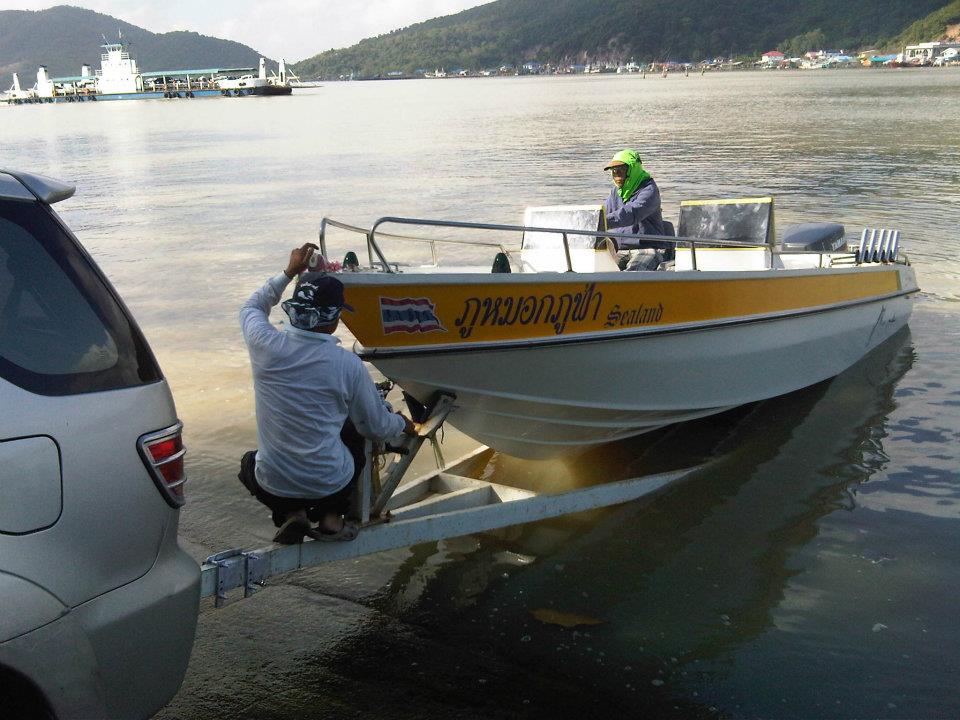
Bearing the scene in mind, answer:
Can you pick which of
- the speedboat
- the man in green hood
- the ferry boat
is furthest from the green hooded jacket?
the ferry boat

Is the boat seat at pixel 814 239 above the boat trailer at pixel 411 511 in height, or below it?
above

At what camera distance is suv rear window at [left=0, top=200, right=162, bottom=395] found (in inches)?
101

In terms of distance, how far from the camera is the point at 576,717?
3756 millimetres

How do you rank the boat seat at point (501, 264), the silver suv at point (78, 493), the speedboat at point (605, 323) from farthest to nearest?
the boat seat at point (501, 264)
the speedboat at point (605, 323)
the silver suv at point (78, 493)

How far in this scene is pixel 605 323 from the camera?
544 centimetres

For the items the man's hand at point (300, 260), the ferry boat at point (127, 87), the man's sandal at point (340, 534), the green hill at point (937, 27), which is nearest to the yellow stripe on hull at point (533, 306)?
the man's hand at point (300, 260)

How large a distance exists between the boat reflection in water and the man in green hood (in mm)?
1759

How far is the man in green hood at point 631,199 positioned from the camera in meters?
7.36

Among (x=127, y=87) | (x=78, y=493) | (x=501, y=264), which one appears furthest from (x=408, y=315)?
(x=127, y=87)

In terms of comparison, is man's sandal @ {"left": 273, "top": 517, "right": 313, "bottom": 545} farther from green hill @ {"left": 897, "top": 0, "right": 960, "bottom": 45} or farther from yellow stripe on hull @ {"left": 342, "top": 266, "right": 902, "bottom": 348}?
green hill @ {"left": 897, "top": 0, "right": 960, "bottom": 45}

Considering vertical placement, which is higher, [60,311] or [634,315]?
[60,311]

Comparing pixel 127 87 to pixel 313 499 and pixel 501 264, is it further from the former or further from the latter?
pixel 313 499

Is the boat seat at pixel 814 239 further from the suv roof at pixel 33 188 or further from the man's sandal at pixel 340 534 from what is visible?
the suv roof at pixel 33 188

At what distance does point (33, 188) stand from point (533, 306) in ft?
9.48
